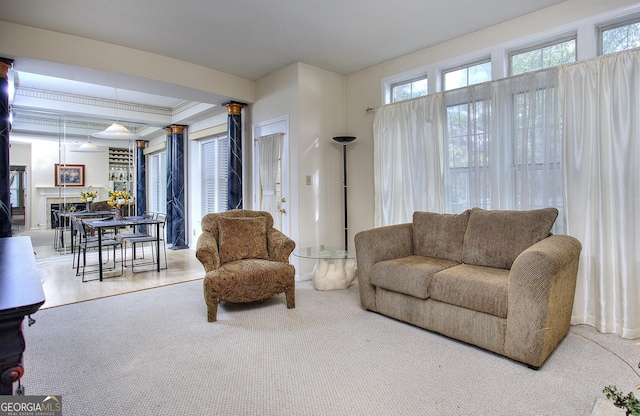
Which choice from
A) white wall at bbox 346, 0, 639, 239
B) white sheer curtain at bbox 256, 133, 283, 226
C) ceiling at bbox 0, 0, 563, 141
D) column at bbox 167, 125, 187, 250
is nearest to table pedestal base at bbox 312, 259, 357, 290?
white wall at bbox 346, 0, 639, 239

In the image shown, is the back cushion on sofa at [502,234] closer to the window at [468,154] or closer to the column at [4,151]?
the window at [468,154]

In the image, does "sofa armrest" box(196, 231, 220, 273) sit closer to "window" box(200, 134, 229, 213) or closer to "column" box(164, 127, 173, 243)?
"window" box(200, 134, 229, 213)

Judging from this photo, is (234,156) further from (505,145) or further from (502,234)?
(502,234)

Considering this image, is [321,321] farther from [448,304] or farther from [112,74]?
[112,74]

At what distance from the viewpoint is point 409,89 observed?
13.8ft

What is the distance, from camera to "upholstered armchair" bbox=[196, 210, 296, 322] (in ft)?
9.80

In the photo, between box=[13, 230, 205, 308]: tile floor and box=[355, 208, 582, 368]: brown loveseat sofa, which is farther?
box=[13, 230, 205, 308]: tile floor

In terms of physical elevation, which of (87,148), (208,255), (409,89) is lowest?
(208,255)

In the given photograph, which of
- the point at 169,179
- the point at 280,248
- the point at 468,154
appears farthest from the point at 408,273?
the point at 169,179

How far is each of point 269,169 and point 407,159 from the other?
6.25 ft

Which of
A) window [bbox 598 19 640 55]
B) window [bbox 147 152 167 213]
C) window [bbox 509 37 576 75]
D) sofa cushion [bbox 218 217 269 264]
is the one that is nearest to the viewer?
window [bbox 598 19 640 55]

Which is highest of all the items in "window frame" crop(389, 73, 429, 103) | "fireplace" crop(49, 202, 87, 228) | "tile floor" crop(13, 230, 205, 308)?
"window frame" crop(389, 73, 429, 103)

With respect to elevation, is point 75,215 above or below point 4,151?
below

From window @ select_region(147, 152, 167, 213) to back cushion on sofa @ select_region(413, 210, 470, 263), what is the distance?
623 cm
